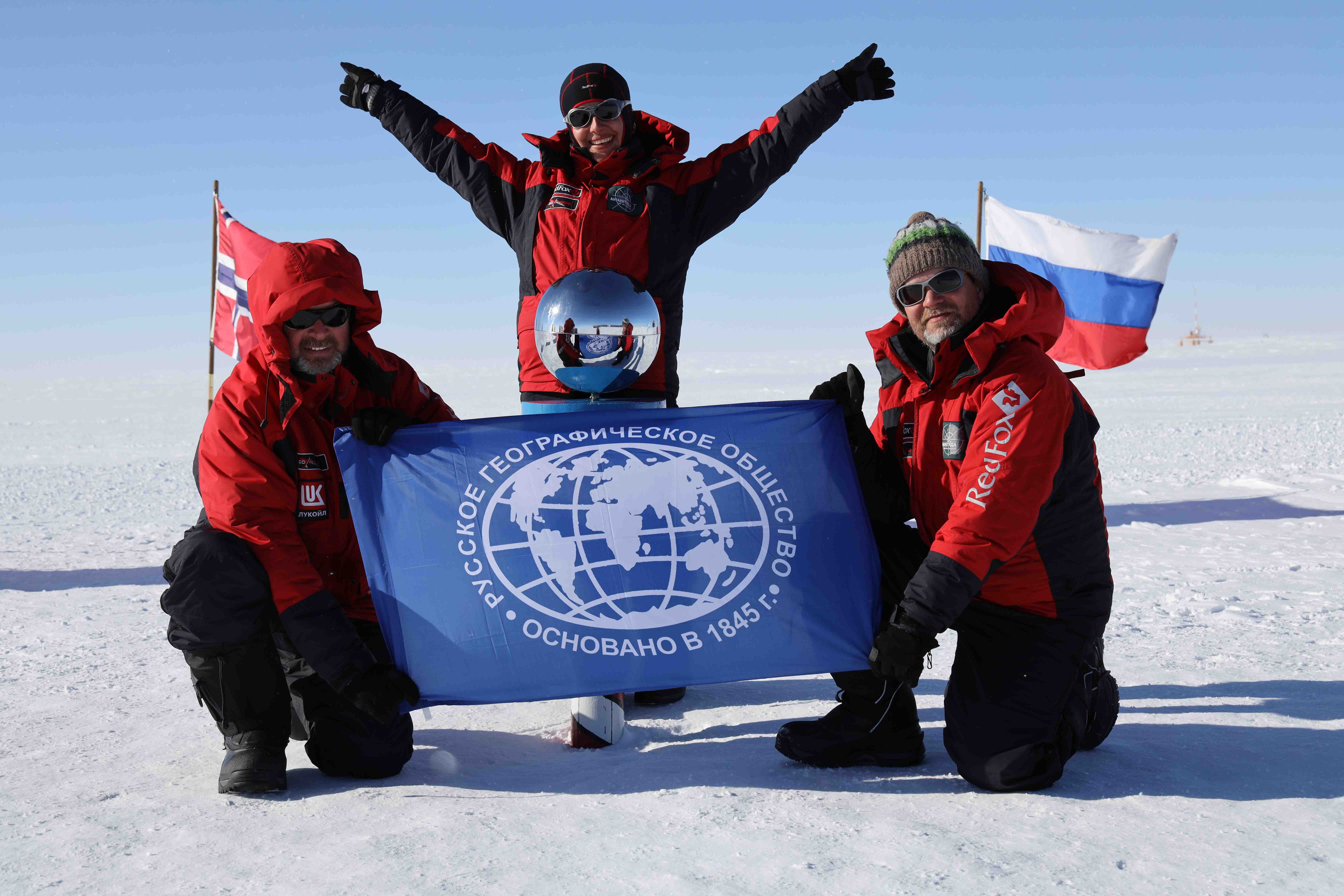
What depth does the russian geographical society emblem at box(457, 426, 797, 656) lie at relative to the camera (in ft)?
9.84

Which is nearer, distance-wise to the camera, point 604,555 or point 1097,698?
point 604,555

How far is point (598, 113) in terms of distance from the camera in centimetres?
386

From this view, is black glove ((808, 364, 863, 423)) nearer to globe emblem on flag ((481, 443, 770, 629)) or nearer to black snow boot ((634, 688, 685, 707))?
globe emblem on flag ((481, 443, 770, 629))

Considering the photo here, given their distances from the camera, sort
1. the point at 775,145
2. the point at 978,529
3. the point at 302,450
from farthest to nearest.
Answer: the point at 775,145, the point at 302,450, the point at 978,529

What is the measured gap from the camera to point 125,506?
938 centimetres

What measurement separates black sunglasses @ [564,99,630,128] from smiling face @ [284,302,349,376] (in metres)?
1.23

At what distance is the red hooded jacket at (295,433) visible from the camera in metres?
3.00

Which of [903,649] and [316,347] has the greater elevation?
[316,347]

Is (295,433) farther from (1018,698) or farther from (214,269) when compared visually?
(214,269)

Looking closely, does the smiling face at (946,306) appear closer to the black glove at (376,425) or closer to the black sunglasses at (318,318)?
the black glove at (376,425)

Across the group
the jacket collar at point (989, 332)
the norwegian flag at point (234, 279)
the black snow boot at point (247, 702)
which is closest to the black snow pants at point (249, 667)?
the black snow boot at point (247, 702)

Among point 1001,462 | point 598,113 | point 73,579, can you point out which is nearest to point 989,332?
point 1001,462

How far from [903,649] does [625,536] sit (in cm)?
83

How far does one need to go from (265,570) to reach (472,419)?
711mm
